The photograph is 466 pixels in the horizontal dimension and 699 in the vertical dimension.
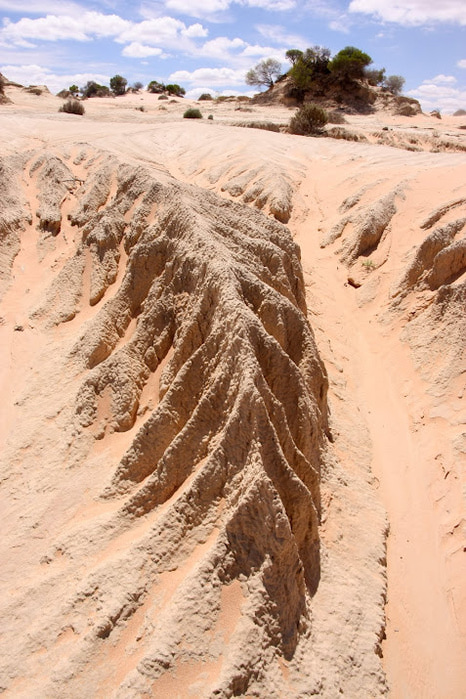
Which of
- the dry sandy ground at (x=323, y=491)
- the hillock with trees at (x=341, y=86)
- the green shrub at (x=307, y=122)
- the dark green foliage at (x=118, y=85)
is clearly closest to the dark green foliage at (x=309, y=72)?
the hillock with trees at (x=341, y=86)

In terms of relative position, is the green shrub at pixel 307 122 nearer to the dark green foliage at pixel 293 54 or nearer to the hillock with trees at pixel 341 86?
the hillock with trees at pixel 341 86

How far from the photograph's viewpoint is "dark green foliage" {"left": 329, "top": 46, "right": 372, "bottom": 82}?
38.2 meters

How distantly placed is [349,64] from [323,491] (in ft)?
138

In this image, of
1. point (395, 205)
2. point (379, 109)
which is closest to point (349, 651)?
point (395, 205)

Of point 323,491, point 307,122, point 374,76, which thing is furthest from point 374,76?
point 323,491

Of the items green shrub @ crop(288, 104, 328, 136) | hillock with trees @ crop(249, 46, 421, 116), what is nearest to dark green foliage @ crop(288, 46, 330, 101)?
hillock with trees @ crop(249, 46, 421, 116)

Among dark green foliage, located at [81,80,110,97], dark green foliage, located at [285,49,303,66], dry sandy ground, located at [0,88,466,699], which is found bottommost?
dry sandy ground, located at [0,88,466,699]

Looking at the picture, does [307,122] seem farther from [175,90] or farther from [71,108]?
[175,90]

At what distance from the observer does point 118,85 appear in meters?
56.8

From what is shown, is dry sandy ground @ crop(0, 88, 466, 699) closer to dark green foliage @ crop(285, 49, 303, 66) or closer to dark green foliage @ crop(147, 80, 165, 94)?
dark green foliage @ crop(285, 49, 303, 66)

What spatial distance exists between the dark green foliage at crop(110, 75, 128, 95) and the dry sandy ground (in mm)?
50844

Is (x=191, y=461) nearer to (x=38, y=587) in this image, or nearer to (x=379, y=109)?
(x=38, y=587)

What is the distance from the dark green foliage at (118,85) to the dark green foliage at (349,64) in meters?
29.0

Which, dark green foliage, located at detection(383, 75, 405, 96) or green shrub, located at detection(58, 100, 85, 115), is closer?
green shrub, located at detection(58, 100, 85, 115)
